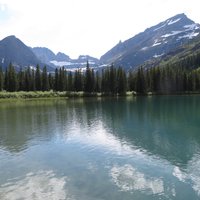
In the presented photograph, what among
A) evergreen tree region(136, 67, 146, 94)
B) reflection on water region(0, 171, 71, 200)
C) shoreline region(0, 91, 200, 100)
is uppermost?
evergreen tree region(136, 67, 146, 94)

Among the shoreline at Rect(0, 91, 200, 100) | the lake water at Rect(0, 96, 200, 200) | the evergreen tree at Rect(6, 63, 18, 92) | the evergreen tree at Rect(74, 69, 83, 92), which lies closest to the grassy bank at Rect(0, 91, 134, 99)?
the shoreline at Rect(0, 91, 200, 100)

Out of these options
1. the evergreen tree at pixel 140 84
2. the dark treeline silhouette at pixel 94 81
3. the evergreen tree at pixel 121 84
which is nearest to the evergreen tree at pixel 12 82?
the dark treeline silhouette at pixel 94 81

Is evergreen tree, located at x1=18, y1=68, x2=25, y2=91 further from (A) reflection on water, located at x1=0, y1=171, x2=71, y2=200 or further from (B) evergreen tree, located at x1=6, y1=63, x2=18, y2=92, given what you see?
(A) reflection on water, located at x1=0, y1=171, x2=71, y2=200

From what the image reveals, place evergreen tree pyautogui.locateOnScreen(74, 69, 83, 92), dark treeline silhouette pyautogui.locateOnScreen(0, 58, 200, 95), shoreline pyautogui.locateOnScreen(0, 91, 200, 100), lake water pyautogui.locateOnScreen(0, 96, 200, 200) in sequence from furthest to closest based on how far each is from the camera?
1. evergreen tree pyautogui.locateOnScreen(74, 69, 83, 92)
2. dark treeline silhouette pyautogui.locateOnScreen(0, 58, 200, 95)
3. shoreline pyautogui.locateOnScreen(0, 91, 200, 100)
4. lake water pyautogui.locateOnScreen(0, 96, 200, 200)

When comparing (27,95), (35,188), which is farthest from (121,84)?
(35,188)

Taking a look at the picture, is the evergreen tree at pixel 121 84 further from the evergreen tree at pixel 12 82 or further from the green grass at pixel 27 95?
the evergreen tree at pixel 12 82

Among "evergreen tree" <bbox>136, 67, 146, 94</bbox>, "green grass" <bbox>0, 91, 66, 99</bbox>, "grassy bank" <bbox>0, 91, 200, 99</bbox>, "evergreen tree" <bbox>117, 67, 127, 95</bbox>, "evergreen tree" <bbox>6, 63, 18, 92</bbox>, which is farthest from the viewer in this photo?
"evergreen tree" <bbox>136, 67, 146, 94</bbox>

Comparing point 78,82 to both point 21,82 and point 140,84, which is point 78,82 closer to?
point 21,82

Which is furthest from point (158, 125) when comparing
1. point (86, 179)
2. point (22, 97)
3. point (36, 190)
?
point (22, 97)

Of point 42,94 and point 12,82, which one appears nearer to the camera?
point 42,94

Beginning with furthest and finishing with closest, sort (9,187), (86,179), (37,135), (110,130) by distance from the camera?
1. (110,130)
2. (37,135)
3. (86,179)
4. (9,187)

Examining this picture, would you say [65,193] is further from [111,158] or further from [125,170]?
[111,158]

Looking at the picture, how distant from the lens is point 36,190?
832 inches

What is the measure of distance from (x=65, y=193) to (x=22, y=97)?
12871 cm
